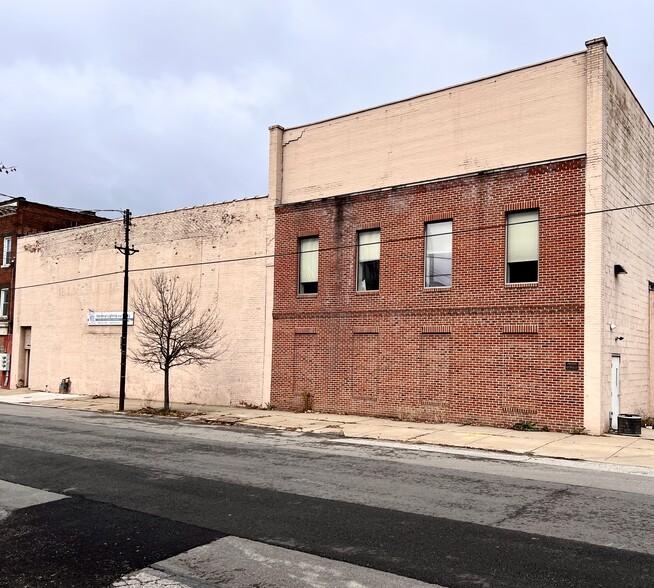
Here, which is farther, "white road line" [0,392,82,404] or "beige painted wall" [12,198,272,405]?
"white road line" [0,392,82,404]

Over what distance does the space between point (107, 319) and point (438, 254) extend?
56.8 feet

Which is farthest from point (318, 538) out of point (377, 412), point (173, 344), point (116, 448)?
point (173, 344)

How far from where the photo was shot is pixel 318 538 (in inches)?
265

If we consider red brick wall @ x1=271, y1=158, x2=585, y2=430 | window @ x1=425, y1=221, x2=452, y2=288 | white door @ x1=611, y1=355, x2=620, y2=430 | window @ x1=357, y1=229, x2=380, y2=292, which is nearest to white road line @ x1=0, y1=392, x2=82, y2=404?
red brick wall @ x1=271, y1=158, x2=585, y2=430

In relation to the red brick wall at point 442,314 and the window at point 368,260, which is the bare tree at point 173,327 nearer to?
the red brick wall at point 442,314

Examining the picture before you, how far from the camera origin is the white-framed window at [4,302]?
36.6 meters

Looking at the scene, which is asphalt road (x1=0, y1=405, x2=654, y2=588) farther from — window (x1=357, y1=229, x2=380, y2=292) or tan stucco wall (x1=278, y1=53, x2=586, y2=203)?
tan stucco wall (x1=278, y1=53, x2=586, y2=203)

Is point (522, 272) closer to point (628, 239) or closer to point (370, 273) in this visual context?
point (628, 239)

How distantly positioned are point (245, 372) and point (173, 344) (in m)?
2.93

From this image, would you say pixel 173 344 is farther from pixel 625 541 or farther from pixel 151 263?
pixel 625 541

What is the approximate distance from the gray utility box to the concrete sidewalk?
29 centimetres

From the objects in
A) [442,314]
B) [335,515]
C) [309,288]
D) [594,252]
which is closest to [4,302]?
[309,288]

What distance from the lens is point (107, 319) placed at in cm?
3005

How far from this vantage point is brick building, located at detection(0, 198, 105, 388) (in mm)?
35781
